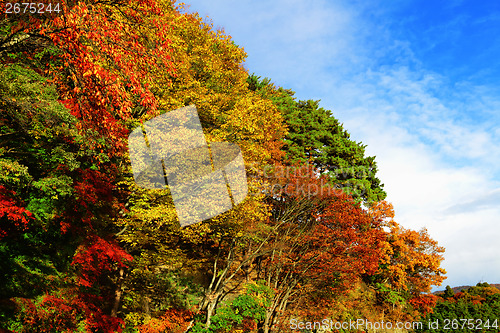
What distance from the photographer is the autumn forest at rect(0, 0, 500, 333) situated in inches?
285

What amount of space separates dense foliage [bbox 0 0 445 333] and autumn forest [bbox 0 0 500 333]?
0.21 feet

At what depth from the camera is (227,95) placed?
2084 cm

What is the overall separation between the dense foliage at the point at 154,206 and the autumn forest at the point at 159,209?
64 mm

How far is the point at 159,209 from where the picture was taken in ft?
42.3

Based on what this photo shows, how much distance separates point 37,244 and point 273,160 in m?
18.8

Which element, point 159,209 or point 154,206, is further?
point 154,206

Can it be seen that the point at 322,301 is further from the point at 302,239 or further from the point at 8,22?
the point at 8,22

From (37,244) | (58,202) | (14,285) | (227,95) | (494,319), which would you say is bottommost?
(494,319)

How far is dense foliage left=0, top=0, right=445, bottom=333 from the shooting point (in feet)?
23.7

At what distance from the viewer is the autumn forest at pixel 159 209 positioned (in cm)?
723

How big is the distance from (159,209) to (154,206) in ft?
3.65

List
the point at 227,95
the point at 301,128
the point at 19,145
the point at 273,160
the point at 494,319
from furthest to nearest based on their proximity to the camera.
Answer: the point at 301,128 → the point at 494,319 → the point at 273,160 → the point at 227,95 → the point at 19,145

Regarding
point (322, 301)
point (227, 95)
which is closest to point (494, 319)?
point (322, 301)

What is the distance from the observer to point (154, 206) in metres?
13.9
